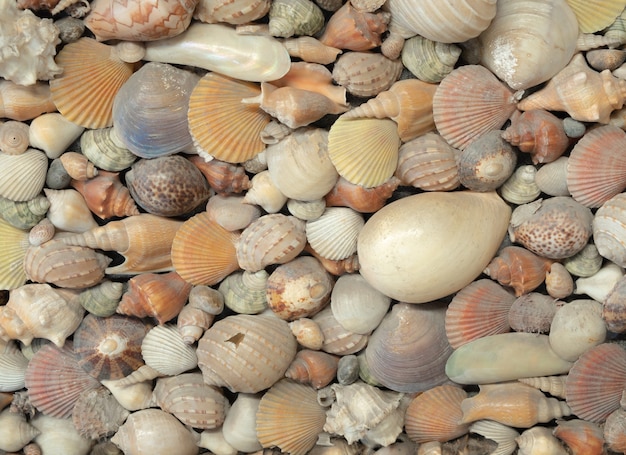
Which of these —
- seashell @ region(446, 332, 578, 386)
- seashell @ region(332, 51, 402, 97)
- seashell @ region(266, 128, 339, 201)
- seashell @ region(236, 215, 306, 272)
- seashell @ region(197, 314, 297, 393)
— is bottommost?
seashell @ region(197, 314, 297, 393)

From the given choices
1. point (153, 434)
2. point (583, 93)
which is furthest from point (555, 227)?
point (153, 434)

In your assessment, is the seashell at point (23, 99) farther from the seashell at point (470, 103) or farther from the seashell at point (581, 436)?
the seashell at point (581, 436)

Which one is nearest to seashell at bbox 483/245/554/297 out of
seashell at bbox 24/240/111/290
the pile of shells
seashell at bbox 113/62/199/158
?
the pile of shells

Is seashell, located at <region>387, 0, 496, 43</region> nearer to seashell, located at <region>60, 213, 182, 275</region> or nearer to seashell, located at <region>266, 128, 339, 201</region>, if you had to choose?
seashell, located at <region>266, 128, 339, 201</region>

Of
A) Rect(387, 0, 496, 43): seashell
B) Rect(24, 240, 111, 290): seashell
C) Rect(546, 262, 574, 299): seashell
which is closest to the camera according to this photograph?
Rect(387, 0, 496, 43): seashell

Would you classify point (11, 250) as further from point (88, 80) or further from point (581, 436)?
point (581, 436)

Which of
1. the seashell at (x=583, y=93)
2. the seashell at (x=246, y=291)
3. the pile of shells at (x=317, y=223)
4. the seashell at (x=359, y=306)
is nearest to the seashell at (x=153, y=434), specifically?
the pile of shells at (x=317, y=223)

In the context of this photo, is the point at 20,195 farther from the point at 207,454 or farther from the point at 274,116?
the point at 207,454
